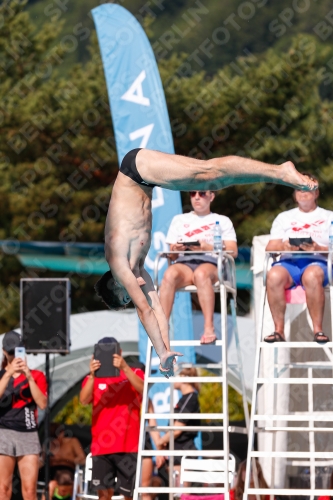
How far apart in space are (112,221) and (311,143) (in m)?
15.8

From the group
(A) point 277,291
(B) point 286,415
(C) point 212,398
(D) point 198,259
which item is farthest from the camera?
(C) point 212,398

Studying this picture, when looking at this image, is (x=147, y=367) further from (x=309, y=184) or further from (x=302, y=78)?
(x=302, y=78)

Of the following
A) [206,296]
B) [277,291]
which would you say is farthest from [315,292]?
[206,296]

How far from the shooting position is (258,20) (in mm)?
44469

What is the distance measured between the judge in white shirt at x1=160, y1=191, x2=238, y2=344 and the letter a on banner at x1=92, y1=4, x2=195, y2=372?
114cm

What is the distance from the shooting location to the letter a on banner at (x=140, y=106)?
8617mm

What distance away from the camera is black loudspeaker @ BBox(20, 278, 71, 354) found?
8.09 metres

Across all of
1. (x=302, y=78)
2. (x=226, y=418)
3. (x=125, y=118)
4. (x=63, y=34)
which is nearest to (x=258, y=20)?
(x=63, y=34)

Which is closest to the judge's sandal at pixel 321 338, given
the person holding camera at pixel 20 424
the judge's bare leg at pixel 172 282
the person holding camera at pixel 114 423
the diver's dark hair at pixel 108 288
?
the judge's bare leg at pixel 172 282

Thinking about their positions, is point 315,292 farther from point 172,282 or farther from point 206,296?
point 172,282

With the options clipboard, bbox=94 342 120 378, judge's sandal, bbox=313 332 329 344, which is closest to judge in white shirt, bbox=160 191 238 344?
clipboard, bbox=94 342 120 378

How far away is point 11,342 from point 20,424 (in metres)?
0.74

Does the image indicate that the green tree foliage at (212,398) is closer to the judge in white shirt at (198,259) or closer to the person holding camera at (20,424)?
the person holding camera at (20,424)

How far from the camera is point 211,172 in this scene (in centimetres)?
443
